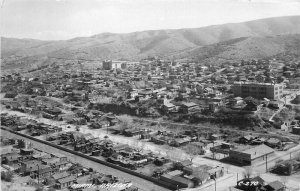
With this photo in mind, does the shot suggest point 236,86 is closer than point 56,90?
Yes

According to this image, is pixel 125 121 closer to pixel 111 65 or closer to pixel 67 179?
pixel 67 179

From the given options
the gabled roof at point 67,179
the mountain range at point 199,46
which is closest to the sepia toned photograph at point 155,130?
the gabled roof at point 67,179

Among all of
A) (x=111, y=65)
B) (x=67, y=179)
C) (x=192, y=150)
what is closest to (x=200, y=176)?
(x=192, y=150)

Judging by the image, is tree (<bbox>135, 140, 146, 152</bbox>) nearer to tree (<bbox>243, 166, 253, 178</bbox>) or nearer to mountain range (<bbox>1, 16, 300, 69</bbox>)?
tree (<bbox>243, 166, 253, 178</bbox>)

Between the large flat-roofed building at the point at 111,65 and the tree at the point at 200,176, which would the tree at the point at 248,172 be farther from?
the large flat-roofed building at the point at 111,65

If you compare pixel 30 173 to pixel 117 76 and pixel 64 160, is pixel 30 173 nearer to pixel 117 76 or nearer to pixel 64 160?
pixel 64 160

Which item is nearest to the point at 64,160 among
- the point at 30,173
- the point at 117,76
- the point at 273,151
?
the point at 30,173
